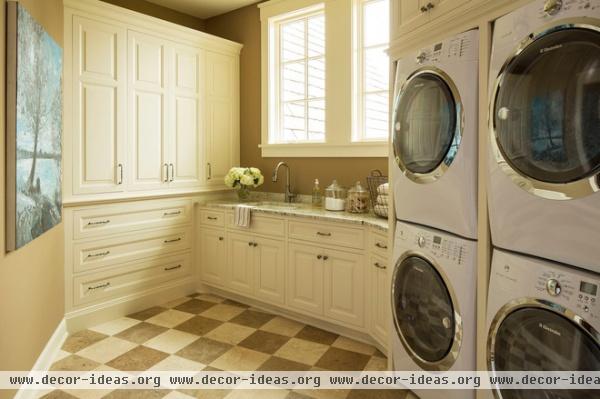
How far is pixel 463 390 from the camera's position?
1793 millimetres

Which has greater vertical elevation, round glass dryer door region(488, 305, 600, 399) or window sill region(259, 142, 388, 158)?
window sill region(259, 142, 388, 158)

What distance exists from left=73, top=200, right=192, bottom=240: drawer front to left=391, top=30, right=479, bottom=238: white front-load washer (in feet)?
7.39

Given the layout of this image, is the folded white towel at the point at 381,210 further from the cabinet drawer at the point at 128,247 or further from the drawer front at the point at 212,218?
the cabinet drawer at the point at 128,247

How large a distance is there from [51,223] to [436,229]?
2.20 meters

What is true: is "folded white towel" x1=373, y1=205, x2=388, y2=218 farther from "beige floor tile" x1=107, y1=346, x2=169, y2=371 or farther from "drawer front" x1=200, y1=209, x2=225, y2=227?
"beige floor tile" x1=107, y1=346, x2=169, y2=371

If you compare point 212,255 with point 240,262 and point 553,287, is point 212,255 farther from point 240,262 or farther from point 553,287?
point 553,287

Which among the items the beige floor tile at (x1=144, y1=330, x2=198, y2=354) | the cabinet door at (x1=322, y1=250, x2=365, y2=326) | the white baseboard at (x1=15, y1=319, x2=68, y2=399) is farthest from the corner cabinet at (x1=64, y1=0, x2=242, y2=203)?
the cabinet door at (x1=322, y1=250, x2=365, y2=326)

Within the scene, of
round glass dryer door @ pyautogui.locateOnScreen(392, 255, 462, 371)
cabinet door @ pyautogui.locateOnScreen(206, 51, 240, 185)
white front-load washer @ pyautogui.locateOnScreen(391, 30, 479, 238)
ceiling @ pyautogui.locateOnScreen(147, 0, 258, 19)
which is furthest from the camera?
ceiling @ pyautogui.locateOnScreen(147, 0, 258, 19)

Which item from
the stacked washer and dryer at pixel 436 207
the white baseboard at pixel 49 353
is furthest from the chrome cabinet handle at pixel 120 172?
the stacked washer and dryer at pixel 436 207

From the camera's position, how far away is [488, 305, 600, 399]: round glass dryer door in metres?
1.21

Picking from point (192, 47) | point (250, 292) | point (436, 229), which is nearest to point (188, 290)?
point (250, 292)

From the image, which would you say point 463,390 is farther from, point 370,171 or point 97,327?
point 97,327

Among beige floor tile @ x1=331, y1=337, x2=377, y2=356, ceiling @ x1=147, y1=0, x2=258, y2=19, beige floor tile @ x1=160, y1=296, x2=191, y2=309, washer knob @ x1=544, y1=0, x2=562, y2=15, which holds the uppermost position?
ceiling @ x1=147, y1=0, x2=258, y2=19

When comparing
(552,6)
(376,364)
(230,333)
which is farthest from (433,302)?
(230,333)
